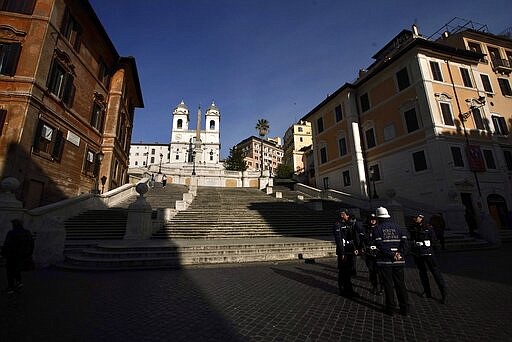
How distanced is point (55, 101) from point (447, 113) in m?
29.3

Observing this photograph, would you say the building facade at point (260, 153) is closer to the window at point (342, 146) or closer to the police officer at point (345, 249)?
the window at point (342, 146)

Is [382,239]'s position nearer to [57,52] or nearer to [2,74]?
[2,74]

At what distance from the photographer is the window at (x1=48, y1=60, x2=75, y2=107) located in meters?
15.8

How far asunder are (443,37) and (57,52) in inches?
1384

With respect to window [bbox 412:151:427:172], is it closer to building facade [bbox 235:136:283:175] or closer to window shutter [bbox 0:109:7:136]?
window shutter [bbox 0:109:7:136]

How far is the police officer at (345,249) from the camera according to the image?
17.7 feet

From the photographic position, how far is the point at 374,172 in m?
24.4

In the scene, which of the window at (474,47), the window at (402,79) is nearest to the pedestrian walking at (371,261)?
the window at (402,79)

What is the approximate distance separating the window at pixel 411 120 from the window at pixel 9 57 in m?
28.2

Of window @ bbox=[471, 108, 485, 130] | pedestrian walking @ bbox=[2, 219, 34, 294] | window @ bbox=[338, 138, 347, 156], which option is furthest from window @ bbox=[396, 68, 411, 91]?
pedestrian walking @ bbox=[2, 219, 34, 294]

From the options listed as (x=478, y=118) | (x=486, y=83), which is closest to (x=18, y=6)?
(x=478, y=118)

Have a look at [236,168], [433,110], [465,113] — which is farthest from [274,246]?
[236,168]

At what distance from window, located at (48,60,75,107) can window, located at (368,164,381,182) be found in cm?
2656

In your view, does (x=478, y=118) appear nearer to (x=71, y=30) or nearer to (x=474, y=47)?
(x=474, y=47)
